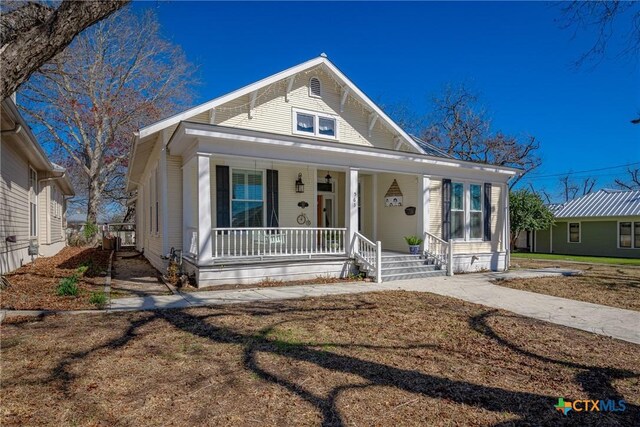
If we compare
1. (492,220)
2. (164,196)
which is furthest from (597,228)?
(164,196)

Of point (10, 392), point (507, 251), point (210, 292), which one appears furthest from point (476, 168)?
point (10, 392)

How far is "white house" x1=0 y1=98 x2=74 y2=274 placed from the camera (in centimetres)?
865

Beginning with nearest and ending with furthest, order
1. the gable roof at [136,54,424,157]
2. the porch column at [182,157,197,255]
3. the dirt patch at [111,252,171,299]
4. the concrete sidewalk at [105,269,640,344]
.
Answer: the concrete sidewalk at [105,269,640,344] < the dirt patch at [111,252,171,299] < the porch column at [182,157,197,255] < the gable roof at [136,54,424,157]

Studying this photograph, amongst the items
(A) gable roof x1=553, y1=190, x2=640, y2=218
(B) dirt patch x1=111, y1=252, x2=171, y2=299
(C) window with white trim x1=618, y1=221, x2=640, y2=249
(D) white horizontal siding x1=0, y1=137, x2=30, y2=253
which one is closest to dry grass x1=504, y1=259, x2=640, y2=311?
(B) dirt patch x1=111, y1=252, x2=171, y2=299

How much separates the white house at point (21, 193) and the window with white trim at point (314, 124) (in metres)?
6.81

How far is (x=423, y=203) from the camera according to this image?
37.8ft

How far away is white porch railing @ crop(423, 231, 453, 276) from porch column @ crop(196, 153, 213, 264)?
653 centimetres

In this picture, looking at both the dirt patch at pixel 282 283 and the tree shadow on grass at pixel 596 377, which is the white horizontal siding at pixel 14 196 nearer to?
the dirt patch at pixel 282 283

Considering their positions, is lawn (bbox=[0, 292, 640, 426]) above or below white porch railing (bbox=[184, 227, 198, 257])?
below

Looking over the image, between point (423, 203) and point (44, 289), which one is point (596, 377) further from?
point (44, 289)

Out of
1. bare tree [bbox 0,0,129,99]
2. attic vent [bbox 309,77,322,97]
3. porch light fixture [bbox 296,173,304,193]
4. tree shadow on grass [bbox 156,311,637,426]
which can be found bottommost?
tree shadow on grass [bbox 156,311,637,426]

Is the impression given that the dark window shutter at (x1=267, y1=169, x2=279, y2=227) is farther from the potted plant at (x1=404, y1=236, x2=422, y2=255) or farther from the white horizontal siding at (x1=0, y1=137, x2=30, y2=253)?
the white horizontal siding at (x1=0, y1=137, x2=30, y2=253)

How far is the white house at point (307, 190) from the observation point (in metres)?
8.71

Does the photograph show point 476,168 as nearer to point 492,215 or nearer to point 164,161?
point 492,215
